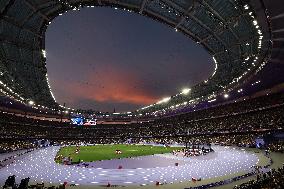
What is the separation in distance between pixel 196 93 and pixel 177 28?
3420 cm

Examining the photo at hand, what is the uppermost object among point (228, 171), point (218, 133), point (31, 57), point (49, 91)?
point (49, 91)

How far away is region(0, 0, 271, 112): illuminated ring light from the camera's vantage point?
74.2 ft

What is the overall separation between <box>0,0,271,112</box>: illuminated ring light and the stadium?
89mm

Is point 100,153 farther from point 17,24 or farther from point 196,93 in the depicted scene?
point 17,24

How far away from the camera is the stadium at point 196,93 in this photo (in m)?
22.2

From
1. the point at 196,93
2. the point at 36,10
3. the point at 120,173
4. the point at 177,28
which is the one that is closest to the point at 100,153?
the point at 120,173

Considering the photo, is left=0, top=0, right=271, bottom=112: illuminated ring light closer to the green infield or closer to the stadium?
the stadium

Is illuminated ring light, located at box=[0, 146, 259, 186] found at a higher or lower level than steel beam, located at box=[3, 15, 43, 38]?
lower

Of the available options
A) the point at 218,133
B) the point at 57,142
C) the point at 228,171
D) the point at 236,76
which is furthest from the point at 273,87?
the point at 57,142

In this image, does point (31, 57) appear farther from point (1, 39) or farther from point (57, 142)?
point (57, 142)

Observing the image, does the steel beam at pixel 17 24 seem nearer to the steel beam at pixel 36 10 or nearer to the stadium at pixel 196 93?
the stadium at pixel 196 93

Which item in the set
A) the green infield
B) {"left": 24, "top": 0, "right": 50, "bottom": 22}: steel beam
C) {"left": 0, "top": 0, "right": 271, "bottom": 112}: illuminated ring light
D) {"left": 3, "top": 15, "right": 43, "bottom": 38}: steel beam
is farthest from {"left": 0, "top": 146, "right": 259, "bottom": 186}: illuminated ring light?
{"left": 24, "top": 0, "right": 50, "bottom": 22}: steel beam

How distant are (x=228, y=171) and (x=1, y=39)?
26.9m

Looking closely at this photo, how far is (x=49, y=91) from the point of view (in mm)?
53125
